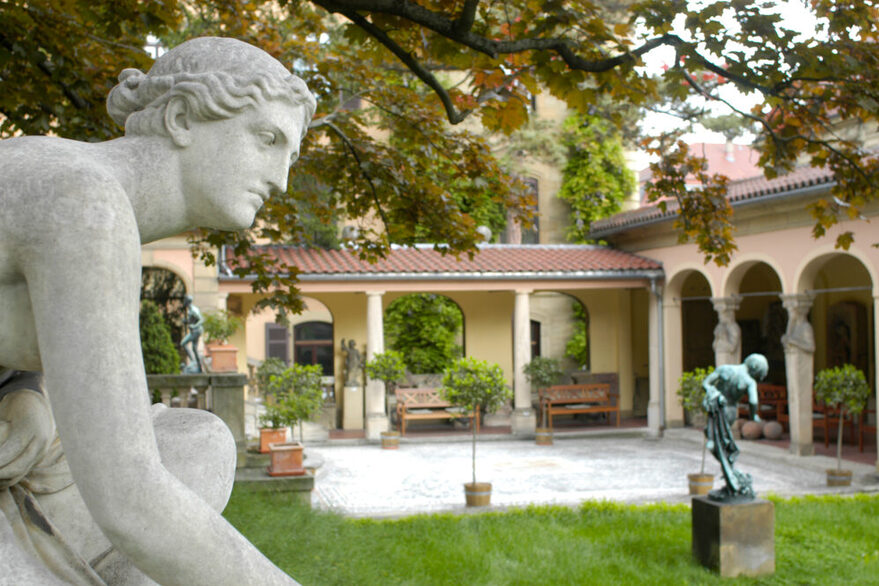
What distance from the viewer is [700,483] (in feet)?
32.9

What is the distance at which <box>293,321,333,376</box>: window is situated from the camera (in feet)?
77.6

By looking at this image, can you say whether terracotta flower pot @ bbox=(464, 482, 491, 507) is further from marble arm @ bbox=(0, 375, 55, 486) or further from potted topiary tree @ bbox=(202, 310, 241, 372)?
marble arm @ bbox=(0, 375, 55, 486)

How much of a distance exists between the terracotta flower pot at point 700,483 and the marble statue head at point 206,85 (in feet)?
31.9

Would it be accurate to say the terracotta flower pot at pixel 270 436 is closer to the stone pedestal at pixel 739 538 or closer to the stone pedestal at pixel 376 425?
the stone pedestal at pixel 376 425

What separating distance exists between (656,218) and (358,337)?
669cm

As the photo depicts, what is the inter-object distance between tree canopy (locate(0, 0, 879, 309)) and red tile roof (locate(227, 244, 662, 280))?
8700 millimetres

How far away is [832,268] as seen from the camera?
18.0 meters

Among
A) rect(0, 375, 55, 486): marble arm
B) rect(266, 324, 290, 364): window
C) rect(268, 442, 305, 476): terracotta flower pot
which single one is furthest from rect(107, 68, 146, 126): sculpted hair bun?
rect(266, 324, 290, 364): window

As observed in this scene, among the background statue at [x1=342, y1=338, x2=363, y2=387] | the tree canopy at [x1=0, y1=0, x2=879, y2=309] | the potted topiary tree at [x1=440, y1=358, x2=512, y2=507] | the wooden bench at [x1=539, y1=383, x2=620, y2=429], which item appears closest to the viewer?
the tree canopy at [x1=0, y1=0, x2=879, y2=309]

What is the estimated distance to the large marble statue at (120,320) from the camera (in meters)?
0.98

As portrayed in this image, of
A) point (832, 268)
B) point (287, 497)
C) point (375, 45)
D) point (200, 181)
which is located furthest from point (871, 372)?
point (200, 181)

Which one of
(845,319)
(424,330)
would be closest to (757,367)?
(845,319)

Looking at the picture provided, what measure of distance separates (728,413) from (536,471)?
578 cm

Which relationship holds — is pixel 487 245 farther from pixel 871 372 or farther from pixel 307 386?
pixel 871 372
